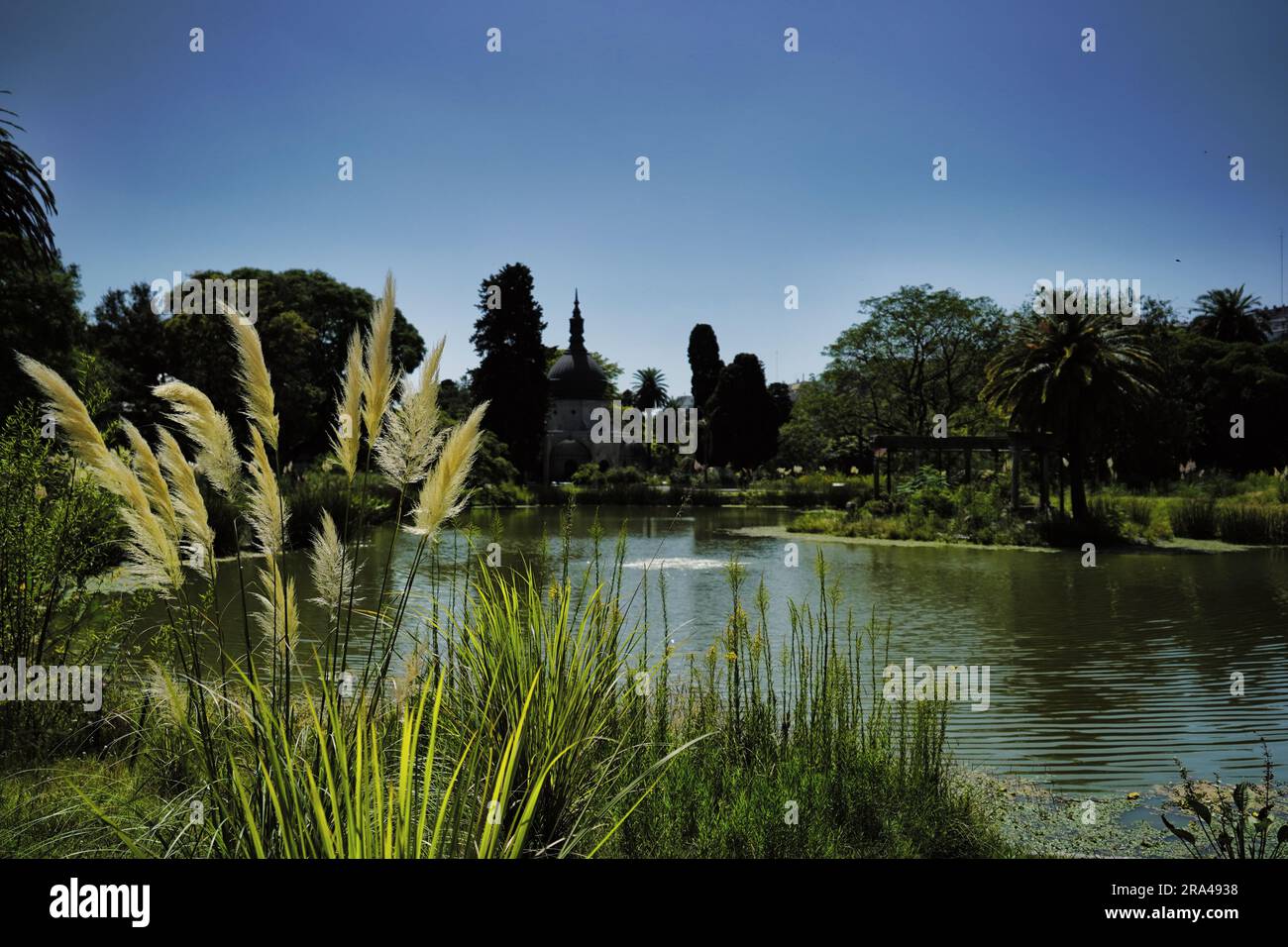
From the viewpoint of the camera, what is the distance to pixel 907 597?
11.9 metres

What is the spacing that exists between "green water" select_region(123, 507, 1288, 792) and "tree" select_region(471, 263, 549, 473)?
59.7ft

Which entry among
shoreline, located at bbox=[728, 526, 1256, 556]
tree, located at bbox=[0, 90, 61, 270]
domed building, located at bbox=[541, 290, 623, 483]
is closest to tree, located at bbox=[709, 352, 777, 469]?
domed building, located at bbox=[541, 290, 623, 483]

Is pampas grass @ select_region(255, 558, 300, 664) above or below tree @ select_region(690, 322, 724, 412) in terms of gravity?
below

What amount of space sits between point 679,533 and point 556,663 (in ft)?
64.9

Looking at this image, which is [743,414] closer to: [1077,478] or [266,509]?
[1077,478]

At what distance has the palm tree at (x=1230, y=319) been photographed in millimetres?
39469

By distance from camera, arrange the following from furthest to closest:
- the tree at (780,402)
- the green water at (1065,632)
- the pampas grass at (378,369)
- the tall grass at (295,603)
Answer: the tree at (780,402), the green water at (1065,632), the pampas grass at (378,369), the tall grass at (295,603)

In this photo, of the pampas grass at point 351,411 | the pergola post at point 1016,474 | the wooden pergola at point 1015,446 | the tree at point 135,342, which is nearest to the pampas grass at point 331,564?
the pampas grass at point 351,411

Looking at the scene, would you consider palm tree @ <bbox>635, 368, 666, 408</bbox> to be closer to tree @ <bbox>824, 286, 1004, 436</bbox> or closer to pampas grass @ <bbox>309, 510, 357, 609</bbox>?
tree @ <bbox>824, 286, 1004, 436</bbox>

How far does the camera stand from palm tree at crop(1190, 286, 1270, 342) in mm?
39469

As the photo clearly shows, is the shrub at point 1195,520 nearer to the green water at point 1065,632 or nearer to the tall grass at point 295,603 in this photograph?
the green water at point 1065,632

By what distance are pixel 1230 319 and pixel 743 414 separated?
22597mm

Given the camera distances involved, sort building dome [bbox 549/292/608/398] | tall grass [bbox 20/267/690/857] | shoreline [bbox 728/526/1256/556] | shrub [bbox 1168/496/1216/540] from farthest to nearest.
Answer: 1. building dome [bbox 549/292/608/398]
2. shrub [bbox 1168/496/1216/540]
3. shoreline [bbox 728/526/1256/556]
4. tall grass [bbox 20/267/690/857]
